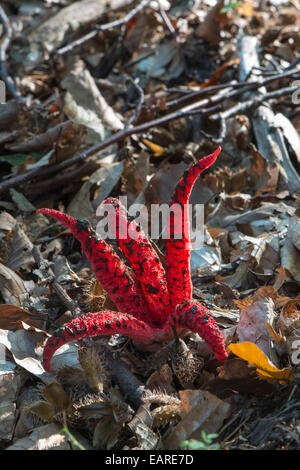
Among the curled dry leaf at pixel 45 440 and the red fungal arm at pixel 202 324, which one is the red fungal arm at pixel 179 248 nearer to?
the red fungal arm at pixel 202 324

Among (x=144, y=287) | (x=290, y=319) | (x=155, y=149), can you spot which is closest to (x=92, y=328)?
(x=144, y=287)

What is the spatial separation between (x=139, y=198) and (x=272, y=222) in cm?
99

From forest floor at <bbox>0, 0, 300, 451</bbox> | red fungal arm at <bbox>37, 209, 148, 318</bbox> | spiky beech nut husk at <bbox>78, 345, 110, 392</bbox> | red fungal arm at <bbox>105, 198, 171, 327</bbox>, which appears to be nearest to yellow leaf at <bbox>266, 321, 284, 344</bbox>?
forest floor at <bbox>0, 0, 300, 451</bbox>

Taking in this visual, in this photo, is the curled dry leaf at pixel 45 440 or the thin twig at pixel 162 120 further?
the thin twig at pixel 162 120

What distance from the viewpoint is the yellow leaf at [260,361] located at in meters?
2.22

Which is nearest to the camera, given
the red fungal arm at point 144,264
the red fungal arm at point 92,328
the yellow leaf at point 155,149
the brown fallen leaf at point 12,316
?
the red fungal arm at point 92,328

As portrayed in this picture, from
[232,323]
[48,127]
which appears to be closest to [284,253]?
[232,323]

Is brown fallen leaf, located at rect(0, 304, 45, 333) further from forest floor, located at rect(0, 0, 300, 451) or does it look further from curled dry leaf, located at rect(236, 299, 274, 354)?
curled dry leaf, located at rect(236, 299, 274, 354)

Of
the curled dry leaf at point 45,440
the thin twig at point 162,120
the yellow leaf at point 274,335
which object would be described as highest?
the thin twig at point 162,120

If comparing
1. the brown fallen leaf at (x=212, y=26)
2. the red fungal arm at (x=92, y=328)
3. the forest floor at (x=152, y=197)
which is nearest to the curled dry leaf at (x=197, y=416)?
the forest floor at (x=152, y=197)

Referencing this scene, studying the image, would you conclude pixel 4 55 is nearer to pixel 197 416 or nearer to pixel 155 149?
pixel 155 149

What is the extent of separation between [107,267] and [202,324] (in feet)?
1.83

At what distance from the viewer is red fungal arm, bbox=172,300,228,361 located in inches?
87.5

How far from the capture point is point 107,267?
8.11 ft
